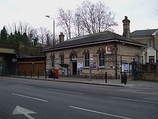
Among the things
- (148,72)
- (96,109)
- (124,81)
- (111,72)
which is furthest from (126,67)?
(96,109)

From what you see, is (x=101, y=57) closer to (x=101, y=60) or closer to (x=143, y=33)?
(x=101, y=60)

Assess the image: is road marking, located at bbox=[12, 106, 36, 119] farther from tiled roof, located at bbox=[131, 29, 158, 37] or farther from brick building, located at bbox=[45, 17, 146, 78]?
tiled roof, located at bbox=[131, 29, 158, 37]

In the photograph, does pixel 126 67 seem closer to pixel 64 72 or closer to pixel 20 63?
pixel 64 72

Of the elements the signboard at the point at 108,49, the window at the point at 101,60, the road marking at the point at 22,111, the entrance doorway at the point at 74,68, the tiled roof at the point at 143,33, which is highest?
the tiled roof at the point at 143,33

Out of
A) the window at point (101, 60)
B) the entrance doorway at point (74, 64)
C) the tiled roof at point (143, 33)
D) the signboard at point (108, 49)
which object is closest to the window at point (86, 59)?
the entrance doorway at point (74, 64)

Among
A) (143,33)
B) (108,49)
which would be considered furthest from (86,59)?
(143,33)

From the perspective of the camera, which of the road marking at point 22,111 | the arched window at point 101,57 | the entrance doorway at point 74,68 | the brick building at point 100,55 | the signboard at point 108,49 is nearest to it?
the road marking at point 22,111

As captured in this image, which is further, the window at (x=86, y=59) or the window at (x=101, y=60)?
the window at (x=86, y=59)

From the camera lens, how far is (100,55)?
119 ft

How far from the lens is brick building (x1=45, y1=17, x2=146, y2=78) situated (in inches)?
1358

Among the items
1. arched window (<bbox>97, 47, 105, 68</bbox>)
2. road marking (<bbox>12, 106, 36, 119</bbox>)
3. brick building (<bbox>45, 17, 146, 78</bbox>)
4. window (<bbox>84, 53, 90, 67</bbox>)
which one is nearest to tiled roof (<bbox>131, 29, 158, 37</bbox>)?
brick building (<bbox>45, 17, 146, 78</bbox>)

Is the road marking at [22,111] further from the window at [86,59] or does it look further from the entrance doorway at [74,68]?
the entrance doorway at [74,68]

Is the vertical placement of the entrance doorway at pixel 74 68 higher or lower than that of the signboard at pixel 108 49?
lower

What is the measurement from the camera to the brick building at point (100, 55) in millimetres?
34500
